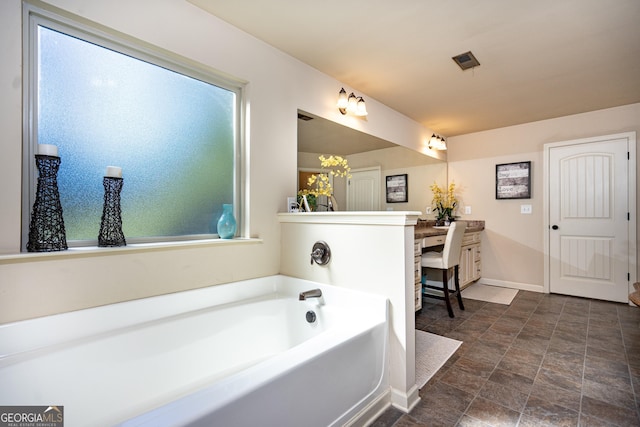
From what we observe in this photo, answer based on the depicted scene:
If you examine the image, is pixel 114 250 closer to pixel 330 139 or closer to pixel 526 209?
pixel 330 139

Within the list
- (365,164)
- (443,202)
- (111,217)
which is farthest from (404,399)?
(443,202)

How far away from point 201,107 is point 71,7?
72cm

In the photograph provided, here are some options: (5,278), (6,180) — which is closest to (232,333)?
(5,278)

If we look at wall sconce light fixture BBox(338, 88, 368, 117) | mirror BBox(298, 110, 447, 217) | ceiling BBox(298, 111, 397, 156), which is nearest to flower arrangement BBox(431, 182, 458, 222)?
mirror BBox(298, 110, 447, 217)

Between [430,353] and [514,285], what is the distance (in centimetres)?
265

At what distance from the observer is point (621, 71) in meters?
2.51

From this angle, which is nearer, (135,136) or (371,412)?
(371,412)

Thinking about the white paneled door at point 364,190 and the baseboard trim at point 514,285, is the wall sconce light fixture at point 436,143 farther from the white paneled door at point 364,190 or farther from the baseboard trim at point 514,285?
the baseboard trim at point 514,285

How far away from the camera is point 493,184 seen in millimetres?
4215

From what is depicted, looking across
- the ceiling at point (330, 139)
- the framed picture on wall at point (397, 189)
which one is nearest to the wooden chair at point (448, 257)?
the framed picture on wall at point (397, 189)

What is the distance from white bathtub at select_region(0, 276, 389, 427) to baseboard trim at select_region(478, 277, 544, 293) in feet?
11.1

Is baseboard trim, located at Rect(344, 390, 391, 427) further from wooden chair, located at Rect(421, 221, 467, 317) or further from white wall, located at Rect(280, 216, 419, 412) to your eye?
wooden chair, located at Rect(421, 221, 467, 317)

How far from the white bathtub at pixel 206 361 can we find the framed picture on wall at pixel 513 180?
11.4ft

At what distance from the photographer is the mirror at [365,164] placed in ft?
9.07
